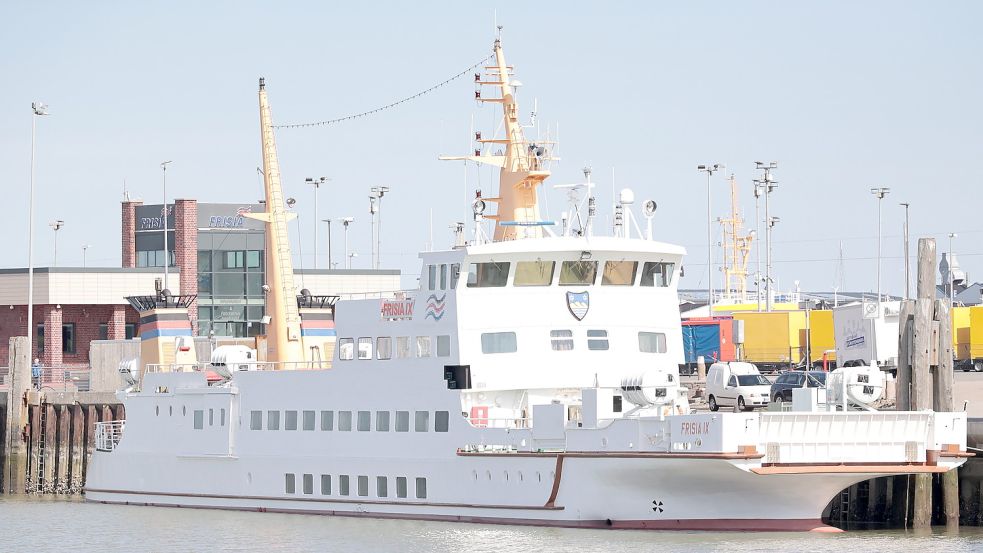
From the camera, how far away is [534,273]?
107 feet

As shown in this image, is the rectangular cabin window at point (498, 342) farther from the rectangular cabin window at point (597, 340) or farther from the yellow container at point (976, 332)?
the yellow container at point (976, 332)

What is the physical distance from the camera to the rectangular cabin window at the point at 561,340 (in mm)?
32625

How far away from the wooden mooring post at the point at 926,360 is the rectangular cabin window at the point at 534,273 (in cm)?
732

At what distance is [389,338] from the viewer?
110 ft

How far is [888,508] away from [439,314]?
10038mm

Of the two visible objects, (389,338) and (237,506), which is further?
(237,506)

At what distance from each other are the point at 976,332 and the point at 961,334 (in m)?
1.91

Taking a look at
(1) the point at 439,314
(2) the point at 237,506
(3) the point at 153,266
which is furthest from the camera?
(3) the point at 153,266

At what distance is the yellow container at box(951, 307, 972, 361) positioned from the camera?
195 ft

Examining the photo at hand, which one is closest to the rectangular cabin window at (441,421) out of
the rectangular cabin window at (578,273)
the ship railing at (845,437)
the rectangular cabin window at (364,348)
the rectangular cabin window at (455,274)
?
the rectangular cabin window at (364,348)

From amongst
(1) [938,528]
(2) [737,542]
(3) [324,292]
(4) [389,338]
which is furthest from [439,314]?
(3) [324,292]

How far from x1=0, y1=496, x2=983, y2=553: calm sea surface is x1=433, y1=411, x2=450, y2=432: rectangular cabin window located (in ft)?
6.59

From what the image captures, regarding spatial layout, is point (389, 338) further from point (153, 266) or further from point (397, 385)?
point (153, 266)

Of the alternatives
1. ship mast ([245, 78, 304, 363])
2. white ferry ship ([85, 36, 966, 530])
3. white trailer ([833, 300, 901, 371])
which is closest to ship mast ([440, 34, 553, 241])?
white ferry ship ([85, 36, 966, 530])
